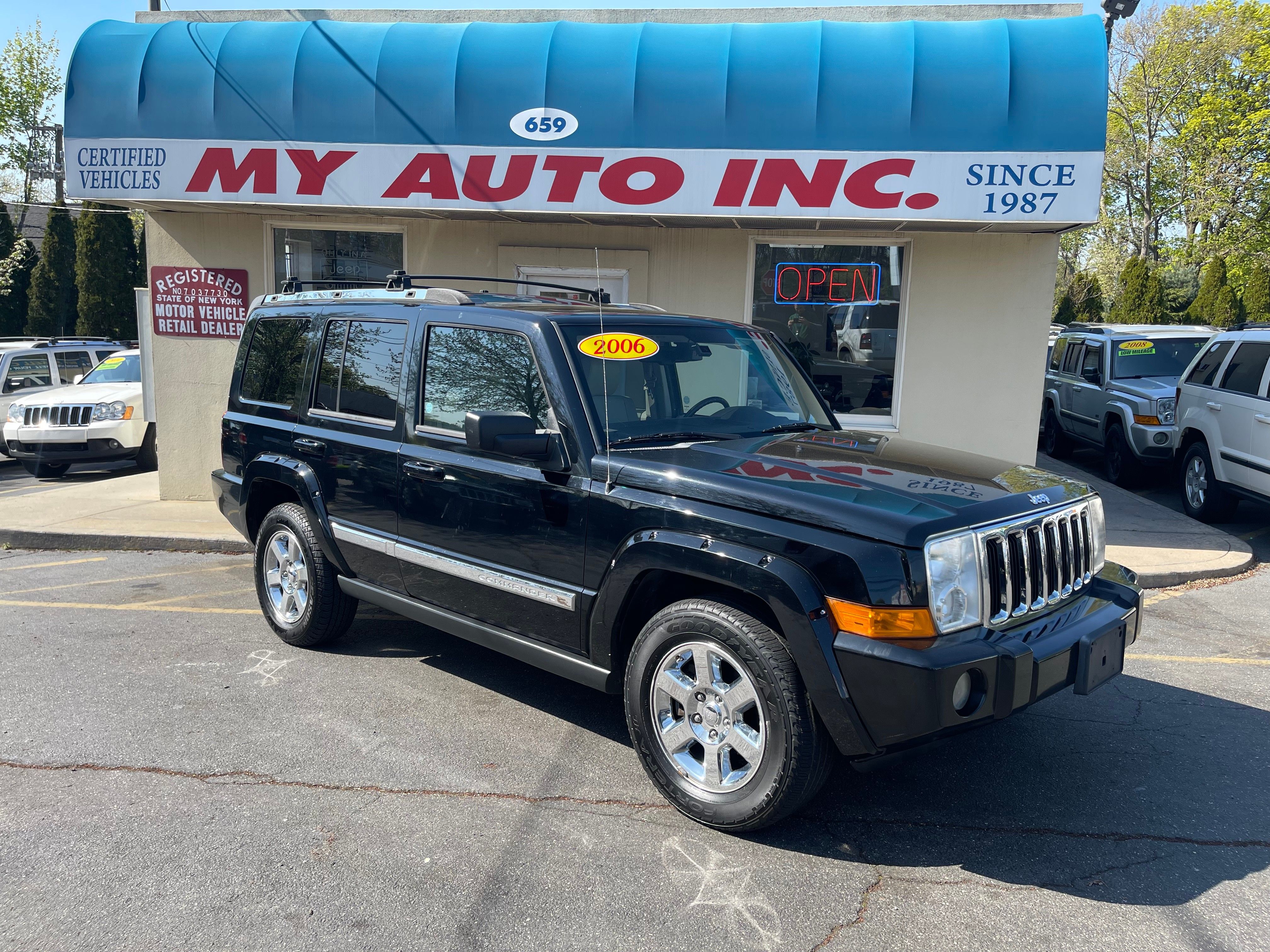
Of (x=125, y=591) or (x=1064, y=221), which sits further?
(x=1064, y=221)

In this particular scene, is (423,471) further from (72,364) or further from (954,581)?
(72,364)

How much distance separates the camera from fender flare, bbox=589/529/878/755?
3195 mm

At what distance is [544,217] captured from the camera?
902 cm

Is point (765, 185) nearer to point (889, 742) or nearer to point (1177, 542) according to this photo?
point (1177, 542)

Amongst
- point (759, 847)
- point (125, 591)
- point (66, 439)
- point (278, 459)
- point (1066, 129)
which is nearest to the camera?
point (759, 847)

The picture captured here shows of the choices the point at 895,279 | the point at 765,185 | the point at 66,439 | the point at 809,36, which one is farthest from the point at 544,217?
the point at 66,439

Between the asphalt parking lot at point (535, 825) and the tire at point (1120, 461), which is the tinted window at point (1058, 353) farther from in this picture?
the asphalt parking lot at point (535, 825)

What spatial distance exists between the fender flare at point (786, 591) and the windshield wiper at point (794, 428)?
3.63ft

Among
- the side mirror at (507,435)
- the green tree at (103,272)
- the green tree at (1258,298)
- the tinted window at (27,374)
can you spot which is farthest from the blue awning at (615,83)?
the green tree at (1258,298)

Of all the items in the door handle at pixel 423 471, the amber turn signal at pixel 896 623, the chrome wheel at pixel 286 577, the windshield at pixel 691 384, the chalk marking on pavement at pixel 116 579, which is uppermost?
the windshield at pixel 691 384

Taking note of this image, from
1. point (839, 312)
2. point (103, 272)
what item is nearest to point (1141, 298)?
point (839, 312)

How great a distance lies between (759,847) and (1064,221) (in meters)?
6.07

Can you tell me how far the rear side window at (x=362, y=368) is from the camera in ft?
16.0

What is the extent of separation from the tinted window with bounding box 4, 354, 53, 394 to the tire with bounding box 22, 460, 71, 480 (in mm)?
1680
